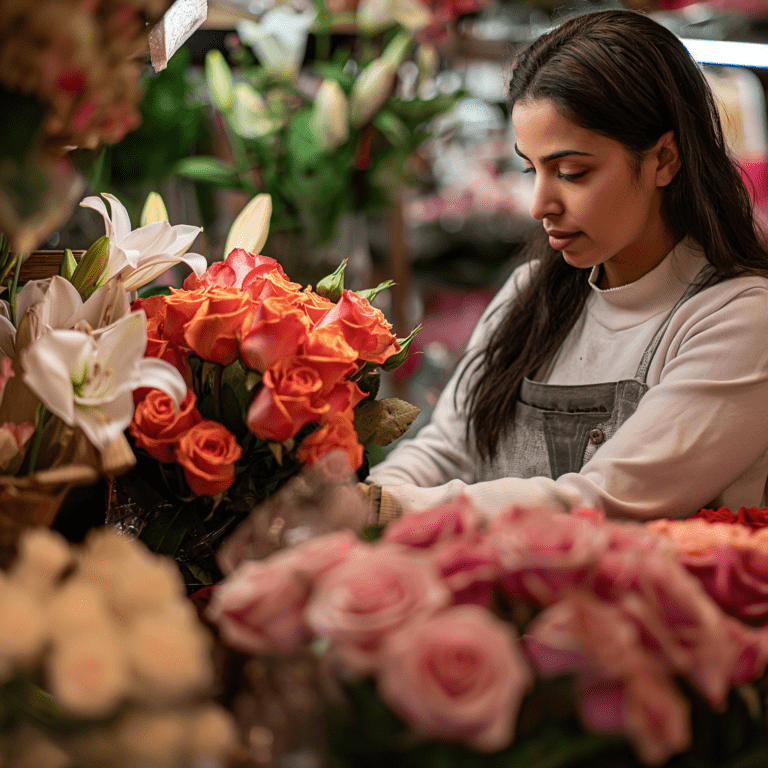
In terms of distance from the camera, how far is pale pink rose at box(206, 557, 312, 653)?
1.17 ft

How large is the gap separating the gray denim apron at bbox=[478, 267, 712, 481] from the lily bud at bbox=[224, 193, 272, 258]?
473mm

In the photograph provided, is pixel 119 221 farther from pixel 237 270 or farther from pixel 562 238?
pixel 562 238

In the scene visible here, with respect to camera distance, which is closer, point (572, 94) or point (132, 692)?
point (132, 692)

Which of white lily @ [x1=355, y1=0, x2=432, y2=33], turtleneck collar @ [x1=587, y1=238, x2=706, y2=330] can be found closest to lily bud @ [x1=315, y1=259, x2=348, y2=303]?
turtleneck collar @ [x1=587, y1=238, x2=706, y2=330]

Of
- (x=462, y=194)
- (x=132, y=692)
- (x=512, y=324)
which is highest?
(x=132, y=692)

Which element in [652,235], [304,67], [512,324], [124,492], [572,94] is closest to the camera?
[124,492]

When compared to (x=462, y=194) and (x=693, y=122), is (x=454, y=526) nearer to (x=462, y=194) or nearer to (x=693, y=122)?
(x=693, y=122)

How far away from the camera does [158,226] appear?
0.67m

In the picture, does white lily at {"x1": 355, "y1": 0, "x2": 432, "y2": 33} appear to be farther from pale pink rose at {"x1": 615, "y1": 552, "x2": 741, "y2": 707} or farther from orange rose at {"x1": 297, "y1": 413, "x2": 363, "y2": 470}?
pale pink rose at {"x1": 615, "y1": 552, "x2": 741, "y2": 707}

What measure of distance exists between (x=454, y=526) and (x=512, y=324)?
80cm

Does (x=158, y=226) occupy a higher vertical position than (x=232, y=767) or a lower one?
higher

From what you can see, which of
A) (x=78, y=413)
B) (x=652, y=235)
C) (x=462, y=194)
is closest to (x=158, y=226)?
(x=78, y=413)

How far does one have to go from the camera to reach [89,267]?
25.4 inches

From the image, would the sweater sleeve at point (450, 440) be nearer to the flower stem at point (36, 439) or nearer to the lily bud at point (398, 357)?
the lily bud at point (398, 357)
